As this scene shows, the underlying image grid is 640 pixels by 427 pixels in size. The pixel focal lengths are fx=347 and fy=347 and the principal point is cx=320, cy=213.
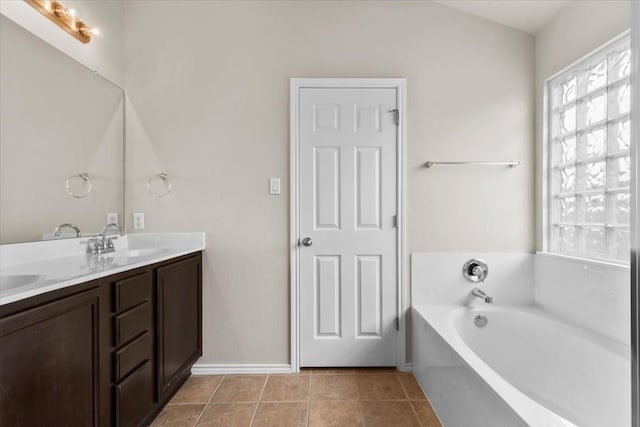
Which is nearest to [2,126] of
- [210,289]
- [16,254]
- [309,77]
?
[16,254]

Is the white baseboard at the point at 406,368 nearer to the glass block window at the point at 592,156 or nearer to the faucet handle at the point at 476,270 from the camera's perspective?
the faucet handle at the point at 476,270

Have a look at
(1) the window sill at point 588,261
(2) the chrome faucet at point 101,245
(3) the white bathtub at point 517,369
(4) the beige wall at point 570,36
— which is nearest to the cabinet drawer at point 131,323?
(2) the chrome faucet at point 101,245

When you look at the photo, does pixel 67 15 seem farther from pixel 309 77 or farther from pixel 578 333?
pixel 578 333

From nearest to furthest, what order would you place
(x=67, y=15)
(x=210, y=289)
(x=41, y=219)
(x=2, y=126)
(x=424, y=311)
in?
(x=2, y=126), (x=41, y=219), (x=67, y=15), (x=424, y=311), (x=210, y=289)

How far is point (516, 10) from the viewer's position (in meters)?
2.23

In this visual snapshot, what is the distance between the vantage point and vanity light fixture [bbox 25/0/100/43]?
1.73 m

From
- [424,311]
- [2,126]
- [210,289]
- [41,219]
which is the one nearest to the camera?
[2,126]

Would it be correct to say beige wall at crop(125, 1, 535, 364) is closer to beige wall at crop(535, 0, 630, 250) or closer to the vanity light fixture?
beige wall at crop(535, 0, 630, 250)

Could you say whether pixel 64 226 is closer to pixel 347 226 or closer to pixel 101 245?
pixel 101 245

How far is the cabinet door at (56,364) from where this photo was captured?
99cm

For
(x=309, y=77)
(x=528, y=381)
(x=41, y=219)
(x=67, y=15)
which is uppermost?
(x=67, y=15)

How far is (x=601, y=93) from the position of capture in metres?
1.94

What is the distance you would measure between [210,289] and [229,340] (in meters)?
0.38

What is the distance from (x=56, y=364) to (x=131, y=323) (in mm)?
423
